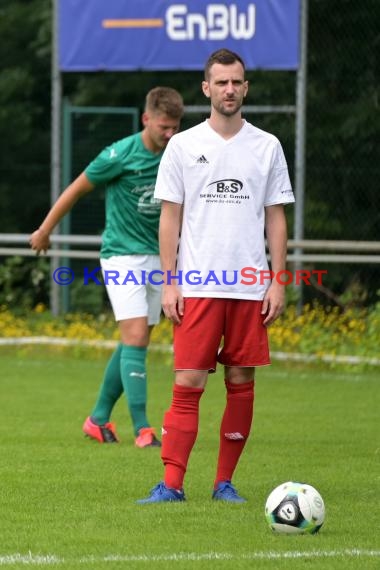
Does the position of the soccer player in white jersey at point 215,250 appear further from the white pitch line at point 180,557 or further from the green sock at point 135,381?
the green sock at point 135,381

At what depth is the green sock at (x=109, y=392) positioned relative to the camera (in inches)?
361

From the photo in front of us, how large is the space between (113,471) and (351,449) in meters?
1.71

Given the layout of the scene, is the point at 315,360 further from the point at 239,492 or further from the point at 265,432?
the point at 239,492

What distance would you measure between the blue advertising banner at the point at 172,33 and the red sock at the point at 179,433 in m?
8.66

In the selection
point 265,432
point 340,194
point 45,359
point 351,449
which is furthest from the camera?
point 340,194

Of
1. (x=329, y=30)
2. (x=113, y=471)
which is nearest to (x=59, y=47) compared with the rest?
(x=329, y=30)

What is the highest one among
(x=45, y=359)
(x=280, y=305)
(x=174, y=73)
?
(x=174, y=73)

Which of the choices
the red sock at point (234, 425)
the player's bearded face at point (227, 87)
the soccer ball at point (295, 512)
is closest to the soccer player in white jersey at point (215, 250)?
the player's bearded face at point (227, 87)

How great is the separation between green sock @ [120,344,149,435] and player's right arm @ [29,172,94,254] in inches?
31.9

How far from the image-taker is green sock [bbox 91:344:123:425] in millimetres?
9180

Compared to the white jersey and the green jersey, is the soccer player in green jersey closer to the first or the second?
the green jersey

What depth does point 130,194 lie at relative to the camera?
8.95 meters

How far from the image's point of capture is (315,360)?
14008mm

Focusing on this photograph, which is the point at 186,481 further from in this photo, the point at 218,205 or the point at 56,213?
the point at 56,213
